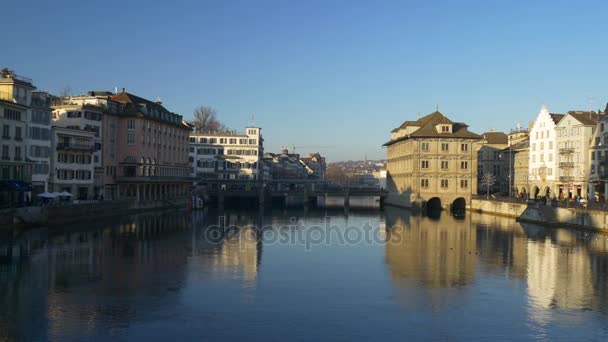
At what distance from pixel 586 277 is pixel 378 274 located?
14862mm

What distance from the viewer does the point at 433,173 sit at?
410 ft

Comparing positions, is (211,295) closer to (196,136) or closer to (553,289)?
(553,289)

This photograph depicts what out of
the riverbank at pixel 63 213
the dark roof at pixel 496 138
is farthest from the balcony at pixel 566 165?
the riverbank at pixel 63 213

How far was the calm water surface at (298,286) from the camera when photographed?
2936 centimetres

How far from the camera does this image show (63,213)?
7631 centimetres

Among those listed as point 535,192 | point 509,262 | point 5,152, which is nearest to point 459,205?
point 535,192

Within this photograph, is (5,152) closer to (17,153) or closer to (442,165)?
(17,153)

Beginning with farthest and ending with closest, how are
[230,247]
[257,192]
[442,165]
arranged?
[257,192], [442,165], [230,247]

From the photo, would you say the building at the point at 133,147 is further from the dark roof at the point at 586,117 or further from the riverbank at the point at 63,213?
the dark roof at the point at 586,117

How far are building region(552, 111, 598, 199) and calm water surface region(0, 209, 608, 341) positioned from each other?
37.8 metres

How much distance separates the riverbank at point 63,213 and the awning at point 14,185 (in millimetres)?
3527

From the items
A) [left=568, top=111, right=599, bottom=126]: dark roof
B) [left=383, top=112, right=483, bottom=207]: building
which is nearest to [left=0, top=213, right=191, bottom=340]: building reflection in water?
[left=383, top=112, right=483, bottom=207]: building

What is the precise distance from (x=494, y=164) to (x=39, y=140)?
11021 cm

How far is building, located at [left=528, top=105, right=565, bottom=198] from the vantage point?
11403 centimetres
